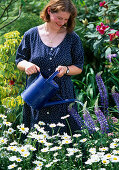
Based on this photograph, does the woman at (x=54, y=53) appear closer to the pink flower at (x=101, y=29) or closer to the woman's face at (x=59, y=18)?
the woman's face at (x=59, y=18)

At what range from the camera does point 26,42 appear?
2561 mm

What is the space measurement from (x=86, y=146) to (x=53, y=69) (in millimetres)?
659

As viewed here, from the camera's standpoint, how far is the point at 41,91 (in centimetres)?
229

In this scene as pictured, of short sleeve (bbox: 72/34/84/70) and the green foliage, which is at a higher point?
short sleeve (bbox: 72/34/84/70)

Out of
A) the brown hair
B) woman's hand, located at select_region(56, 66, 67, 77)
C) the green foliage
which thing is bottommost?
the green foliage

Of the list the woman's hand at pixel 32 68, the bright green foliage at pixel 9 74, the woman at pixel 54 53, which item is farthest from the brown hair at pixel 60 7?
the bright green foliage at pixel 9 74

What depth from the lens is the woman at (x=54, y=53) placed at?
2426mm

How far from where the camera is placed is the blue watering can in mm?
2264

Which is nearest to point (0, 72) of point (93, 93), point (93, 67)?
point (93, 93)

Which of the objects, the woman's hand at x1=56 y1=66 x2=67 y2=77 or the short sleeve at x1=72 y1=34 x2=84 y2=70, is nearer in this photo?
the woman's hand at x1=56 y1=66 x2=67 y2=77

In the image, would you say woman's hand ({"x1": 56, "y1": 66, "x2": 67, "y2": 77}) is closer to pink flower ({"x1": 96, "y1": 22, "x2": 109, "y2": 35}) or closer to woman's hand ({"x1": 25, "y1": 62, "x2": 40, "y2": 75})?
woman's hand ({"x1": 25, "y1": 62, "x2": 40, "y2": 75})

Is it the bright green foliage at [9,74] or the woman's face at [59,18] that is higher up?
the woman's face at [59,18]

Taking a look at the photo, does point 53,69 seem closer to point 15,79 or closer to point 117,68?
point 15,79

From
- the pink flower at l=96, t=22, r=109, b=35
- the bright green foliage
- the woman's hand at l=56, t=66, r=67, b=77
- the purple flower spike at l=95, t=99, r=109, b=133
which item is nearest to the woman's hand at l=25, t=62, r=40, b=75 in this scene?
the woman's hand at l=56, t=66, r=67, b=77
